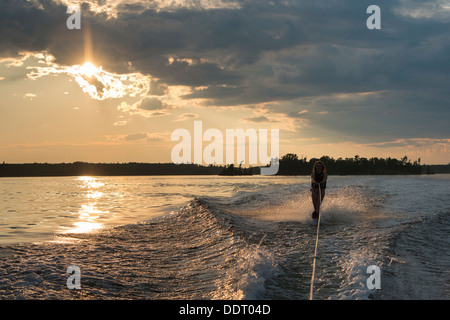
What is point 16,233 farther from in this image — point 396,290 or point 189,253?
point 396,290

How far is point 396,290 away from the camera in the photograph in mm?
6715

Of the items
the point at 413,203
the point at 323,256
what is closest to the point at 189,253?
the point at 323,256

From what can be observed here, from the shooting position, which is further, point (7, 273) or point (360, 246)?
point (360, 246)

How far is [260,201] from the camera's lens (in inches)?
1036

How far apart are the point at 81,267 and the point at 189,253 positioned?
2882 mm

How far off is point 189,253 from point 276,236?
302 cm
